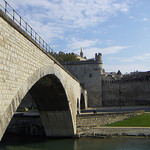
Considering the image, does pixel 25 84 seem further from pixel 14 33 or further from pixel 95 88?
pixel 95 88

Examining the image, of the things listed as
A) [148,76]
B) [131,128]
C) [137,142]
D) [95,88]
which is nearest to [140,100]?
[148,76]

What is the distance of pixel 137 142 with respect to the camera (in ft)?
68.5

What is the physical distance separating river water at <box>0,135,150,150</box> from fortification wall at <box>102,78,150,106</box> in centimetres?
2763

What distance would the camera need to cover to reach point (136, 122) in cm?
2727

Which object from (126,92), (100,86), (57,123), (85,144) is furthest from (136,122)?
(100,86)

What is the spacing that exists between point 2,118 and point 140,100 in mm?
46884

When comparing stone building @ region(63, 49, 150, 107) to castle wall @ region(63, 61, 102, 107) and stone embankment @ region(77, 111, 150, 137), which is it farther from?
stone embankment @ region(77, 111, 150, 137)

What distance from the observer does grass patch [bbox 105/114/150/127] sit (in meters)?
26.1

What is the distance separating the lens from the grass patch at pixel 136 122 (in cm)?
2614

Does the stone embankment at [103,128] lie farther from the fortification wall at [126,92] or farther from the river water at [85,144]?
the fortification wall at [126,92]

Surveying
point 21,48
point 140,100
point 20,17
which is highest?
point 20,17

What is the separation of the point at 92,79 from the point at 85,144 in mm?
34427

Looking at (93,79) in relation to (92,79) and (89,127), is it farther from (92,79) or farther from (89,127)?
(89,127)

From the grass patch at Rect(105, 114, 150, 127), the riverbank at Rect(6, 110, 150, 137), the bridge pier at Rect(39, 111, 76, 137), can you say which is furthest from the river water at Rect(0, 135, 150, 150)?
the grass patch at Rect(105, 114, 150, 127)
